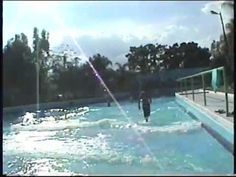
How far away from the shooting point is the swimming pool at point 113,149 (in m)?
3.68

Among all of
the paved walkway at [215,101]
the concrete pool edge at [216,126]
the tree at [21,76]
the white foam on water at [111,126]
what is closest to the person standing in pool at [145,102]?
the white foam on water at [111,126]

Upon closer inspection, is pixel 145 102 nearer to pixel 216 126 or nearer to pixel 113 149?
pixel 216 126

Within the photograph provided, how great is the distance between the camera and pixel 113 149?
4.93 m

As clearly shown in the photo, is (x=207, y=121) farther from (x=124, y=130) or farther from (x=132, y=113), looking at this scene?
(x=132, y=113)

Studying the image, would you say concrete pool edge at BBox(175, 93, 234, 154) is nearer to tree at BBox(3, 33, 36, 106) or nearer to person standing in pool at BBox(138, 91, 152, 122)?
person standing in pool at BBox(138, 91, 152, 122)

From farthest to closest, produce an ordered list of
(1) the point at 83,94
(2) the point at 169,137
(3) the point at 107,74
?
1. (1) the point at 83,94
2. (3) the point at 107,74
3. (2) the point at 169,137

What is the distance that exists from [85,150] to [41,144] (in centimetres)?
64

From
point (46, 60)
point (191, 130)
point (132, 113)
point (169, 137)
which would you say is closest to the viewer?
point (169, 137)

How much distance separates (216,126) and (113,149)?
151 cm

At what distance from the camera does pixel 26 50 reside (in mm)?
6711

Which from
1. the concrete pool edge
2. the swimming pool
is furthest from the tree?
the concrete pool edge

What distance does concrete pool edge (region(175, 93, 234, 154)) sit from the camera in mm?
4613

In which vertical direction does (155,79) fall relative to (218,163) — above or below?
above

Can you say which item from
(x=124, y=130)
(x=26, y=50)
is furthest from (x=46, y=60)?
(x=124, y=130)
